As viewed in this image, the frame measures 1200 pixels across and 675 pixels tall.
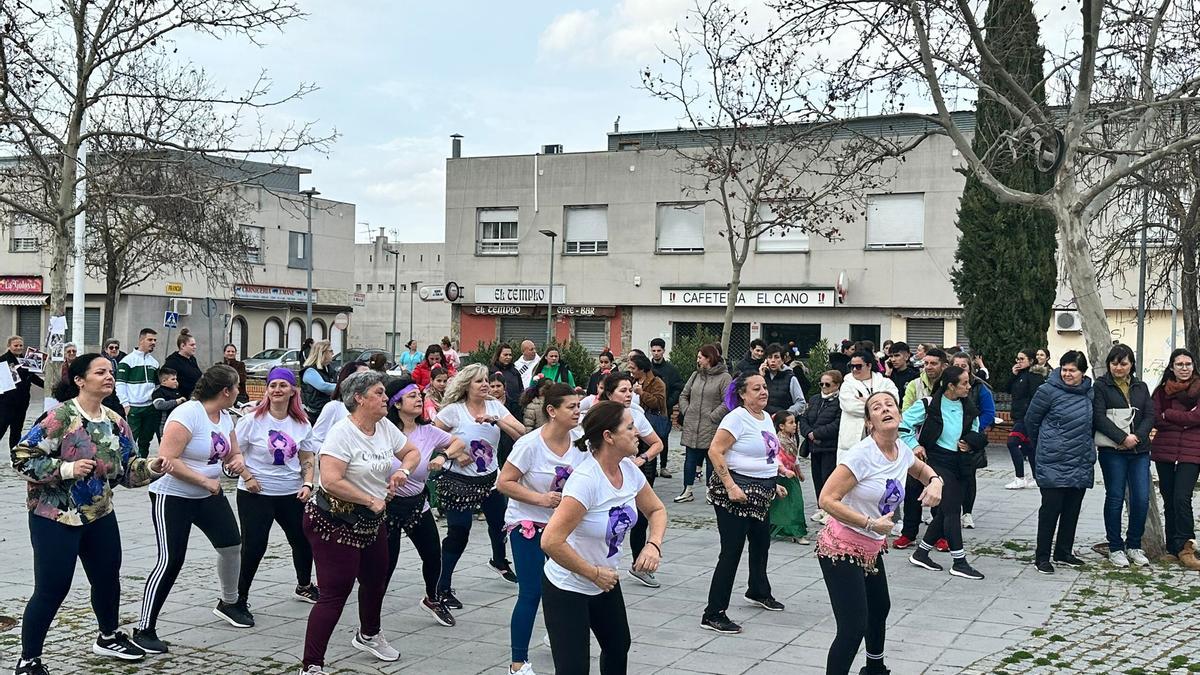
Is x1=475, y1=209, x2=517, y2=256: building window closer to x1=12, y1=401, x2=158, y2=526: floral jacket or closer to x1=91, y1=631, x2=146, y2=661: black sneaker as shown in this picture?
x1=91, y1=631, x2=146, y2=661: black sneaker

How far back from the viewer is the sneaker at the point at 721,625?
24.9ft

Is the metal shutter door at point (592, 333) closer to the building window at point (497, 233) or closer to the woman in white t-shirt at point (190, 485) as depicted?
the building window at point (497, 233)

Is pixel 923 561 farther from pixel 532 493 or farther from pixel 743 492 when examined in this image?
pixel 532 493

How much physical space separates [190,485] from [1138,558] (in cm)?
746

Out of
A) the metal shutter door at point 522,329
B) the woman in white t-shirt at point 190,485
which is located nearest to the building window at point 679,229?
the metal shutter door at point 522,329

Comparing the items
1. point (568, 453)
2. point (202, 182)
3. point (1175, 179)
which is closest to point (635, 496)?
point (568, 453)

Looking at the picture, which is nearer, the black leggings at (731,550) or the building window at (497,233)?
the black leggings at (731,550)

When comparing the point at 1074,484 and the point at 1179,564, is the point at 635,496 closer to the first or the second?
the point at 1074,484

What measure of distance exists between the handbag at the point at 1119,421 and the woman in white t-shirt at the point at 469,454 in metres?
4.88

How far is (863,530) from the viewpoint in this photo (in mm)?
5867

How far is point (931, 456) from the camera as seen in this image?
33.0 feet

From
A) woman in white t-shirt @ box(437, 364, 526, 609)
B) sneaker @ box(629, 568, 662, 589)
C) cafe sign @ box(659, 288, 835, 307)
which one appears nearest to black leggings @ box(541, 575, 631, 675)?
woman in white t-shirt @ box(437, 364, 526, 609)

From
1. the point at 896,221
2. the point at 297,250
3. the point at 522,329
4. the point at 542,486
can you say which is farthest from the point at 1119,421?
the point at 297,250

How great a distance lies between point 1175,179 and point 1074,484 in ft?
29.6
